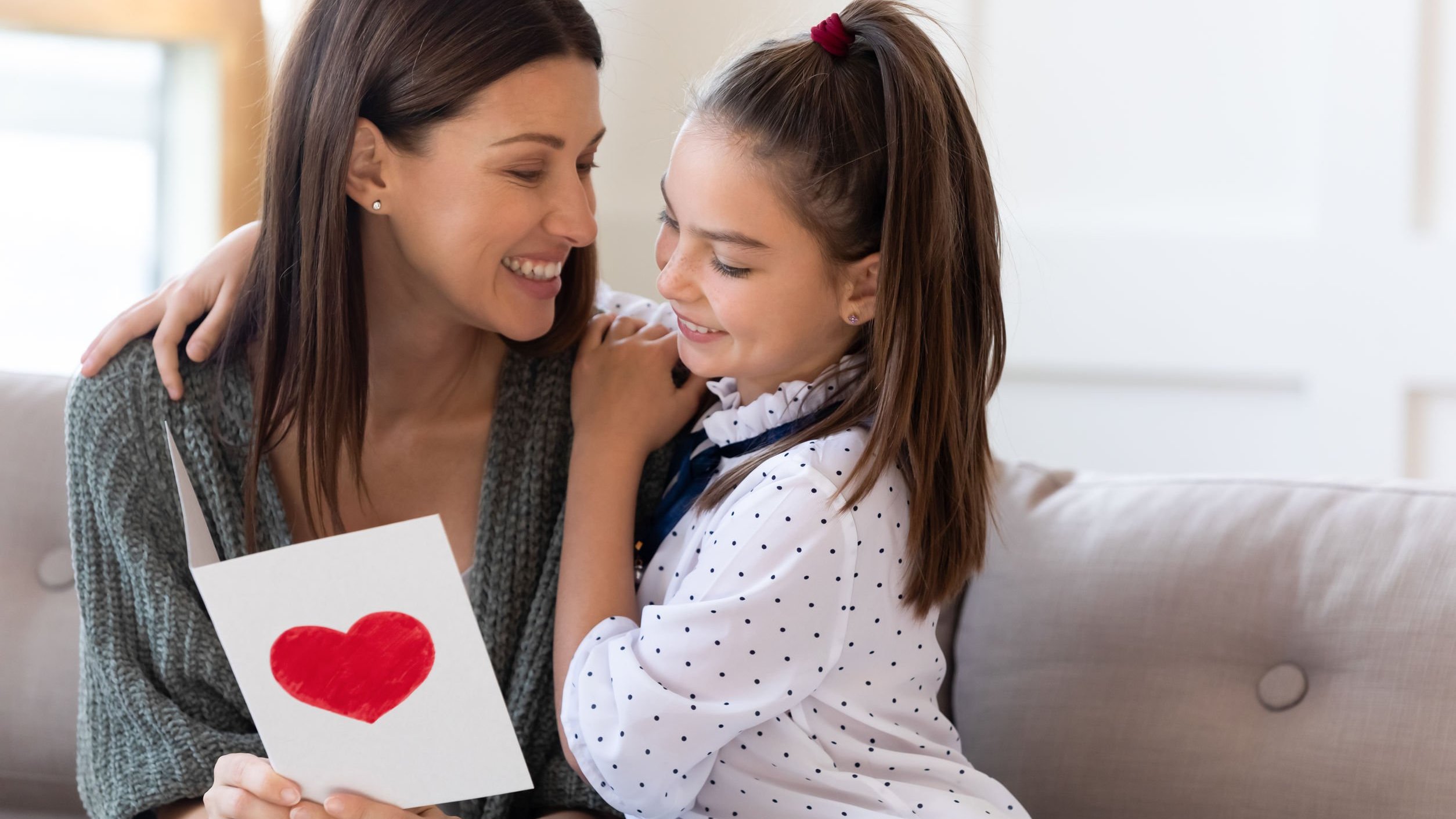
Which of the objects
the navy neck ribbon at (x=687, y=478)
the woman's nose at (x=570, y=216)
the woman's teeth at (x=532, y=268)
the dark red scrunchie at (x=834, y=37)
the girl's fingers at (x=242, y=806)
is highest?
the dark red scrunchie at (x=834, y=37)

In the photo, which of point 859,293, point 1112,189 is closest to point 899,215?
point 859,293

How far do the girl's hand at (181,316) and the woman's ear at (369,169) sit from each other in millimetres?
150

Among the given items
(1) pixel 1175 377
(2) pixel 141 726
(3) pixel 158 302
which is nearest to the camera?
(2) pixel 141 726

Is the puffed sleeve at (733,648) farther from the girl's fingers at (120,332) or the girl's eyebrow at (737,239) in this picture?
the girl's fingers at (120,332)

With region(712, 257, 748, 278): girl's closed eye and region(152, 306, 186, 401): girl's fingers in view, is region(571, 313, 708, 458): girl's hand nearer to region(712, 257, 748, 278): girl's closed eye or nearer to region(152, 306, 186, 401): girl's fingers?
region(712, 257, 748, 278): girl's closed eye

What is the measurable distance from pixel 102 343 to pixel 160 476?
14 centimetres

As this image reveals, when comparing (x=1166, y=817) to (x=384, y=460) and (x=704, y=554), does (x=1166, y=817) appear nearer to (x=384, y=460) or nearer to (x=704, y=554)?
(x=704, y=554)

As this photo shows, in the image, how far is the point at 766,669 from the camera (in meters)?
1.06

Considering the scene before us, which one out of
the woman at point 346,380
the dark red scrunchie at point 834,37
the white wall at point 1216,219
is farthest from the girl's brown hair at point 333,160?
the white wall at point 1216,219

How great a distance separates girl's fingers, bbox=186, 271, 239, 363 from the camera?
4.09 ft

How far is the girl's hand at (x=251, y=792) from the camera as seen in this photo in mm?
946

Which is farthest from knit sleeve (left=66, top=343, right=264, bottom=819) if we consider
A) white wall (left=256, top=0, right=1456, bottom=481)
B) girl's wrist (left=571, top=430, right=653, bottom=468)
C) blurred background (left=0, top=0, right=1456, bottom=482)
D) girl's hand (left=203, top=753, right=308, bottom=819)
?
white wall (left=256, top=0, right=1456, bottom=481)

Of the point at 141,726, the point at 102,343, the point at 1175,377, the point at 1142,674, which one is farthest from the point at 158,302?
the point at 1175,377

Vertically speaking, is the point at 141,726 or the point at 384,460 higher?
the point at 384,460
